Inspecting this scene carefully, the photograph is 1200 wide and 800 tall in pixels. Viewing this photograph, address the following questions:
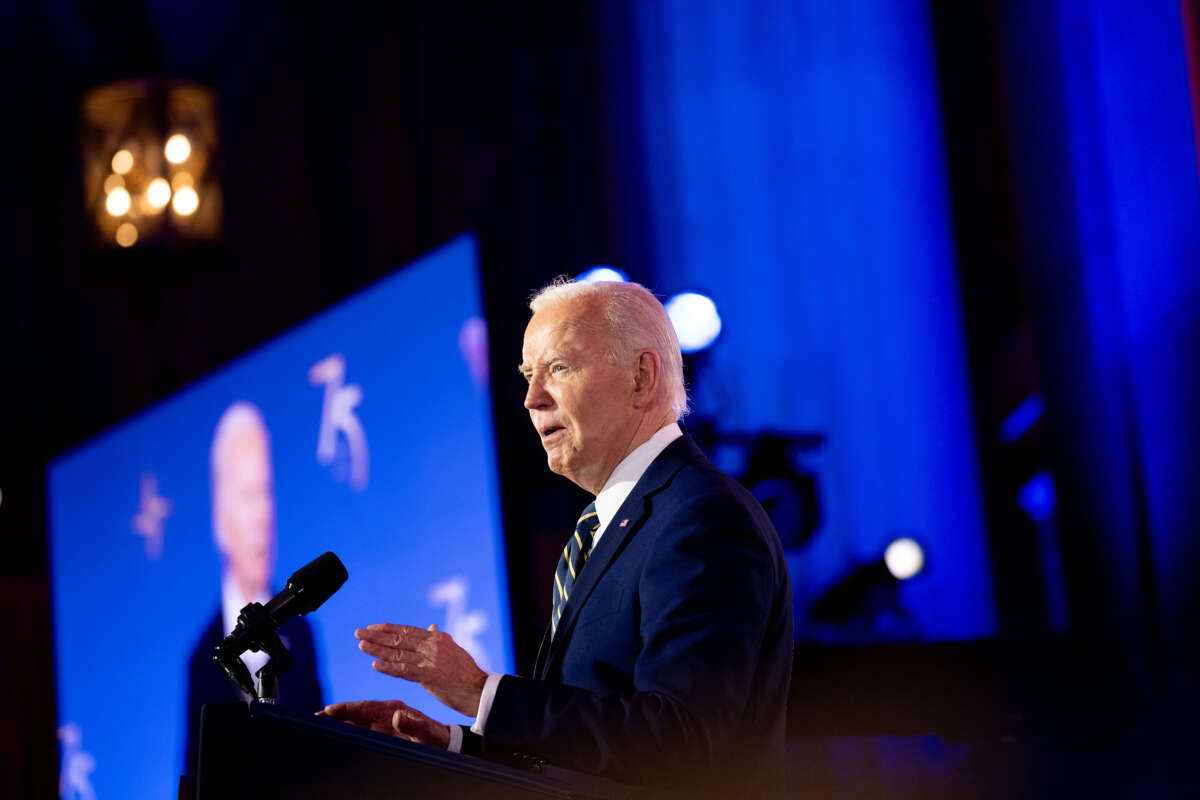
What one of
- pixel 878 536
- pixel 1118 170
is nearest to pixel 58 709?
pixel 878 536

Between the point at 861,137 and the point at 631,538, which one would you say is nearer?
the point at 631,538

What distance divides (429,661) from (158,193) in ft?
13.1

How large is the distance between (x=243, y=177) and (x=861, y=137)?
8.51 feet

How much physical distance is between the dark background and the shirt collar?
1.81m

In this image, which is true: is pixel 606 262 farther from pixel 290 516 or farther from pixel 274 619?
pixel 274 619

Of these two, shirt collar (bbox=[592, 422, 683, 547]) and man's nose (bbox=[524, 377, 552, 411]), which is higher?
man's nose (bbox=[524, 377, 552, 411])

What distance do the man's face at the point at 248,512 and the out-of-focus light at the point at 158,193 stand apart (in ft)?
5.40

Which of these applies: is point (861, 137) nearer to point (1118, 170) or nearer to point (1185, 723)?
point (1118, 170)

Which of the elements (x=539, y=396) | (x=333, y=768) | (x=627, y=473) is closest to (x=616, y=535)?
(x=627, y=473)

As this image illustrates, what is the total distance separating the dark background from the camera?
3514 mm

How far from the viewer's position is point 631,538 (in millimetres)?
1735

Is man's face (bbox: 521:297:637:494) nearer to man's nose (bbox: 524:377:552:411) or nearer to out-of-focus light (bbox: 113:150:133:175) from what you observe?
man's nose (bbox: 524:377:552:411)

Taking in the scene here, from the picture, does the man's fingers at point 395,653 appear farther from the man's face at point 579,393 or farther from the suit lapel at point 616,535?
the man's face at point 579,393

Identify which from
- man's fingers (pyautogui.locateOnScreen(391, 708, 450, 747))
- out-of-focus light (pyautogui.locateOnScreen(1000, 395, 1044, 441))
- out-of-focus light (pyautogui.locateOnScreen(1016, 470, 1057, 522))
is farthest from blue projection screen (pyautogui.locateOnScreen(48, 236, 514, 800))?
out-of-focus light (pyautogui.locateOnScreen(1016, 470, 1057, 522))
